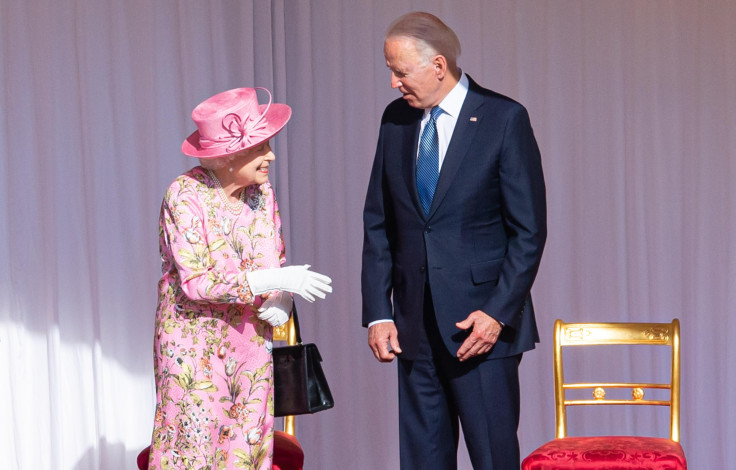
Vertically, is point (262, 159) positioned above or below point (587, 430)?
above

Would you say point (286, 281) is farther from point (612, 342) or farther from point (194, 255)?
point (612, 342)

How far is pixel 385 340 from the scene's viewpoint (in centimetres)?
284

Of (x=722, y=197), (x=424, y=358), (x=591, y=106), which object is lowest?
(x=424, y=358)

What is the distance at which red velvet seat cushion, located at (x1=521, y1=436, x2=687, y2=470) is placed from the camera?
3.14 m

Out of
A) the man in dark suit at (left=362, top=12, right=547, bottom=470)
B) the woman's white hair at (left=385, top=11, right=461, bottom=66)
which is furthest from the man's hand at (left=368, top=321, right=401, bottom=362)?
the woman's white hair at (left=385, top=11, right=461, bottom=66)

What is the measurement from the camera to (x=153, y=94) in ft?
13.7

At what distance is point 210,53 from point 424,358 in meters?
2.13

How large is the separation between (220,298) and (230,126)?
0.48m

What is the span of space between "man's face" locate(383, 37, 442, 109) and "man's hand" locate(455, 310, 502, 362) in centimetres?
62

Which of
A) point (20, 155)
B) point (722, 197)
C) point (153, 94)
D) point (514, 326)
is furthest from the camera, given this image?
point (722, 197)

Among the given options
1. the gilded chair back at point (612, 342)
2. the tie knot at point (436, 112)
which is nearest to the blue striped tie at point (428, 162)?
the tie knot at point (436, 112)

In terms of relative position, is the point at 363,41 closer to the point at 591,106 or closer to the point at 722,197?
the point at 591,106

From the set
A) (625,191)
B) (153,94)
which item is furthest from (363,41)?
(625,191)

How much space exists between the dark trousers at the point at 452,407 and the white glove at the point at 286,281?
0.32 meters
